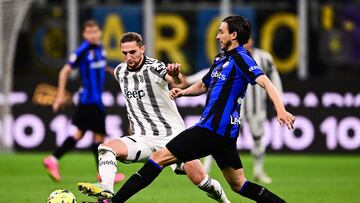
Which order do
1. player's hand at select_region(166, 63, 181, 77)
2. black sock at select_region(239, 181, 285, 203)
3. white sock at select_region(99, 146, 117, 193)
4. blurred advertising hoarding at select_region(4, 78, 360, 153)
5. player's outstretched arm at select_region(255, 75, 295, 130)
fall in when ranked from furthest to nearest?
1. blurred advertising hoarding at select_region(4, 78, 360, 153)
2. white sock at select_region(99, 146, 117, 193)
3. player's hand at select_region(166, 63, 181, 77)
4. black sock at select_region(239, 181, 285, 203)
5. player's outstretched arm at select_region(255, 75, 295, 130)

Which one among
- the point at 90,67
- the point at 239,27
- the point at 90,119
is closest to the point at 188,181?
the point at 90,119

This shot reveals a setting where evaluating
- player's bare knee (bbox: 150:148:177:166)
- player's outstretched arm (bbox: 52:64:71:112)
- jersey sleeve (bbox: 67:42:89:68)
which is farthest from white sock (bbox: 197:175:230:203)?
jersey sleeve (bbox: 67:42:89:68)

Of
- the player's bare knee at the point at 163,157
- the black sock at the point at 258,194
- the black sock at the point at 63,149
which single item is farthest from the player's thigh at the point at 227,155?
the black sock at the point at 63,149

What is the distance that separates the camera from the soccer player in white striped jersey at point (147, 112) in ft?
34.5

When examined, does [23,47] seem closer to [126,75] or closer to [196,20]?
[196,20]

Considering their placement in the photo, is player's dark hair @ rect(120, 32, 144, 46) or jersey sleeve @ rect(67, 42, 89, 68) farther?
jersey sleeve @ rect(67, 42, 89, 68)

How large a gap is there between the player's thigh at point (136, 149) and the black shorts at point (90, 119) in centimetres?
448

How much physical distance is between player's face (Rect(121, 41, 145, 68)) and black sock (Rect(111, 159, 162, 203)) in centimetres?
119

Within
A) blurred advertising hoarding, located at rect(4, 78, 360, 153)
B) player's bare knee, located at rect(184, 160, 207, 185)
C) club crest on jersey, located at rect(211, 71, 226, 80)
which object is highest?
club crest on jersey, located at rect(211, 71, 226, 80)

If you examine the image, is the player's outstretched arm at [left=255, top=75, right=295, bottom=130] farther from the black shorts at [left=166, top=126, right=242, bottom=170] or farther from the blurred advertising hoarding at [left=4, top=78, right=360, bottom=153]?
the blurred advertising hoarding at [left=4, top=78, right=360, bottom=153]

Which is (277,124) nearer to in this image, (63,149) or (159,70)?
(63,149)

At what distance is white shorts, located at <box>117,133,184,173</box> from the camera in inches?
413

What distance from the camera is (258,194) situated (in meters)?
10.0

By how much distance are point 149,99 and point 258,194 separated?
1532 millimetres
